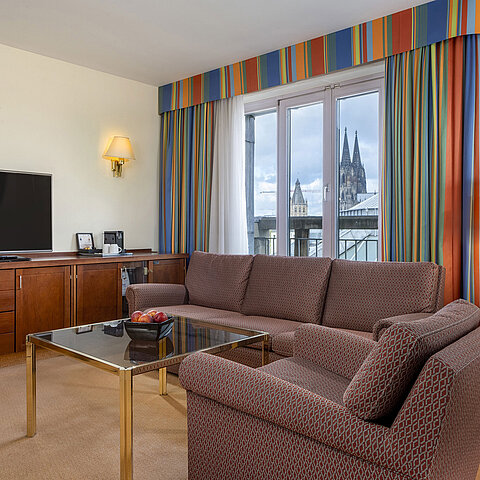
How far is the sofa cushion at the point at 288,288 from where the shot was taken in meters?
3.21

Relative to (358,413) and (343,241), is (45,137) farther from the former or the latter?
(358,413)

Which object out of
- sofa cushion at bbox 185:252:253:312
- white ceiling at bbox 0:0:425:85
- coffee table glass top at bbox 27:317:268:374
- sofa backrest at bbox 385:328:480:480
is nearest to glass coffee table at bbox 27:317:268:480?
coffee table glass top at bbox 27:317:268:374

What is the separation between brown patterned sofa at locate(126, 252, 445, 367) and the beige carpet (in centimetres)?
61

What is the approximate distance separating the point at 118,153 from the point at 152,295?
5.45 feet

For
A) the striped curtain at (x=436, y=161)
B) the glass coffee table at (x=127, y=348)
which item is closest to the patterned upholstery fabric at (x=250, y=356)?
the glass coffee table at (x=127, y=348)

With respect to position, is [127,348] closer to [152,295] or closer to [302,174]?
[152,295]

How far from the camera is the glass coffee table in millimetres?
1795

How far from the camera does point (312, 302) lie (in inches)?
126

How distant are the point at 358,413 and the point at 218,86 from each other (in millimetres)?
3810

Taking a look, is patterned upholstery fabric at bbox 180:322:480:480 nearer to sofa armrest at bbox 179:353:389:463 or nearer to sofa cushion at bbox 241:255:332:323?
sofa armrest at bbox 179:353:389:463

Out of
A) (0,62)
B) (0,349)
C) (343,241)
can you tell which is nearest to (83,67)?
(0,62)

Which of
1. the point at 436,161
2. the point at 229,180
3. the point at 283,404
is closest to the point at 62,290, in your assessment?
the point at 229,180

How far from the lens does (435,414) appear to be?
1214 mm

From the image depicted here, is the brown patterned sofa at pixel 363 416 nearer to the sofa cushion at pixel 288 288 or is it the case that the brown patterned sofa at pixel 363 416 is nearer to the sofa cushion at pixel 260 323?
the sofa cushion at pixel 260 323
